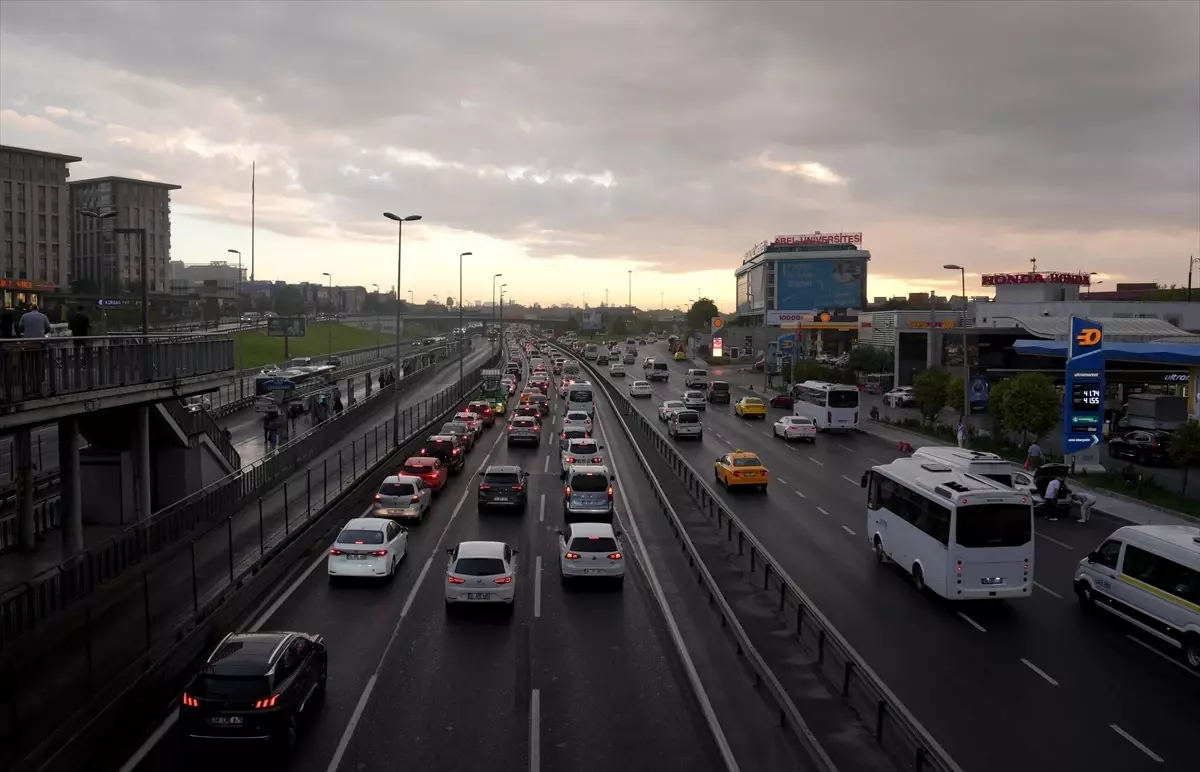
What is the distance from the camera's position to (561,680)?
13.1m

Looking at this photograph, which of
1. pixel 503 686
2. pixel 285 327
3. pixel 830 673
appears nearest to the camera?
pixel 503 686

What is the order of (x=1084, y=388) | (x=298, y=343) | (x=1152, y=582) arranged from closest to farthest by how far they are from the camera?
1. (x=1152, y=582)
2. (x=1084, y=388)
3. (x=298, y=343)

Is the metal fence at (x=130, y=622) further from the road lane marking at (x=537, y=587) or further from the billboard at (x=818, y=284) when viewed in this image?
the billboard at (x=818, y=284)

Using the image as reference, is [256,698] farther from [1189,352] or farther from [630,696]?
[1189,352]

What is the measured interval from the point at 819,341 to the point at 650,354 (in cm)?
3278

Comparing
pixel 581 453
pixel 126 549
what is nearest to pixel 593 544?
pixel 126 549

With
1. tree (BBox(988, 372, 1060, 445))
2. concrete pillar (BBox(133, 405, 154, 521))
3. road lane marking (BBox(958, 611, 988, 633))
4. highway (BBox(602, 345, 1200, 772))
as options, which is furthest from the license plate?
tree (BBox(988, 372, 1060, 445))

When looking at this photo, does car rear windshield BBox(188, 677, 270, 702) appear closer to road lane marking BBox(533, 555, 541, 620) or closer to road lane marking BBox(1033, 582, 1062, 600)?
road lane marking BBox(533, 555, 541, 620)

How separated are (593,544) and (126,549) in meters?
9.64

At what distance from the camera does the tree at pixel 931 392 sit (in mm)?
46969

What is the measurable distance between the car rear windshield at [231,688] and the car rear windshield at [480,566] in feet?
19.8

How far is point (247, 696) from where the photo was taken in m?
10.2

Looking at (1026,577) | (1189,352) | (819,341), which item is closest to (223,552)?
(1026,577)

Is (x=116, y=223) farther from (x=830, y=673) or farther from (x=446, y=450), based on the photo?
(x=830, y=673)
